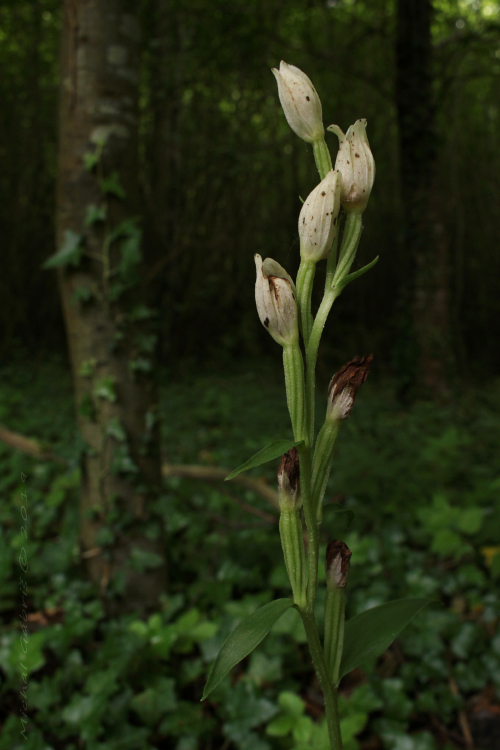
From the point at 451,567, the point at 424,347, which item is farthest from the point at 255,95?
the point at 451,567

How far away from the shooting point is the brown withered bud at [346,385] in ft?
1.90

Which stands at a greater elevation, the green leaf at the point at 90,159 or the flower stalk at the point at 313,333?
the green leaf at the point at 90,159

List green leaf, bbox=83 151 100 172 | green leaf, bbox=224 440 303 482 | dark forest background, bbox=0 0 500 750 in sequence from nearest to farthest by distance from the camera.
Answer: green leaf, bbox=224 440 303 482 → dark forest background, bbox=0 0 500 750 → green leaf, bbox=83 151 100 172

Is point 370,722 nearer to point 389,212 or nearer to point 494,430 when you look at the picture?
point 494,430

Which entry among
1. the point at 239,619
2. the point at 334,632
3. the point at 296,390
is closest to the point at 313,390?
the point at 296,390

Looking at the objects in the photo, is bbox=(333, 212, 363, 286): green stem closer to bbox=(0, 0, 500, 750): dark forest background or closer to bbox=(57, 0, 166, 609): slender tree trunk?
bbox=(0, 0, 500, 750): dark forest background

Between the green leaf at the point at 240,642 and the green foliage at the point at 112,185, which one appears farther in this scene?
the green foliage at the point at 112,185


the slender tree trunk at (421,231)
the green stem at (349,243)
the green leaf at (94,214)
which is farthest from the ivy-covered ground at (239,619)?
the slender tree trunk at (421,231)

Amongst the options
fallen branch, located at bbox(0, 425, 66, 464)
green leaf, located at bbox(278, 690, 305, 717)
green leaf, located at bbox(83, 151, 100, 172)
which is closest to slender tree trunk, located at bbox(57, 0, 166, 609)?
green leaf, located at bbox(83, 151, 100, 172)

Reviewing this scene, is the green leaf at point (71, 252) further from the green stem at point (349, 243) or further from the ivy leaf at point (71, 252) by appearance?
the green stem at point (349, 243)

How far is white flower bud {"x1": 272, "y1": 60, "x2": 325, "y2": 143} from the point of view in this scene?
58 centimetres

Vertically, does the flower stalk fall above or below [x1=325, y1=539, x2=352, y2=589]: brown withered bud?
above

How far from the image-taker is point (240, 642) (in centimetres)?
53

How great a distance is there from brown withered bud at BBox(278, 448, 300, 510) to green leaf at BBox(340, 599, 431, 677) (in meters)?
0.15
